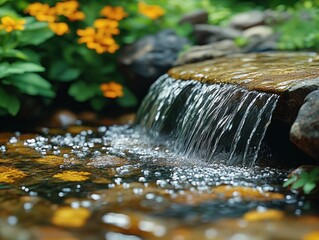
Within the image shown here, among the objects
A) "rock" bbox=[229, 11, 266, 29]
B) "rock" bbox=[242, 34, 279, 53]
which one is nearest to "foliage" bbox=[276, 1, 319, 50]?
"rock" bbox=[242, 34, 279, 53]

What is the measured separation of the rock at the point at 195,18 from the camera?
21.7 ft

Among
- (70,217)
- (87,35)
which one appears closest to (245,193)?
(70,217)

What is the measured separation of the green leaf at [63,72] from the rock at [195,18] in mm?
1813

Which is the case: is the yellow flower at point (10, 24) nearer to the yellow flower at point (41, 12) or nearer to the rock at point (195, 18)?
the yellow flower at point (41, 12)

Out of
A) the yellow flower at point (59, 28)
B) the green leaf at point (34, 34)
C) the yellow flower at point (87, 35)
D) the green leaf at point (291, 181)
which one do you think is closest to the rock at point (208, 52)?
the yellow flower at point (87, 35)

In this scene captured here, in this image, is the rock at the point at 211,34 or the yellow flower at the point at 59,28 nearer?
the yellow flower at the point at 59,28

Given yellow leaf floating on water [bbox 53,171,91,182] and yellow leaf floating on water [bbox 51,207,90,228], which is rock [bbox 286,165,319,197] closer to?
yellow leaf floating on water [bbox 51,207,90,228]

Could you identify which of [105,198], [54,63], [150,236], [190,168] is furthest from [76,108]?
[150,236]

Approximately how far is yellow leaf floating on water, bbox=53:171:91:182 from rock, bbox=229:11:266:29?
4279 millimetres

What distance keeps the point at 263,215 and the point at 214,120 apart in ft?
4.98

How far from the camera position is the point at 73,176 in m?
3.09

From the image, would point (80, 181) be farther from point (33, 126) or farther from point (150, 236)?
point (33, 126)

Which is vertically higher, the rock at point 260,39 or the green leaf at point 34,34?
the green leaf at point 34,34

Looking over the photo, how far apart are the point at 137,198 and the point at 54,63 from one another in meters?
3.63
